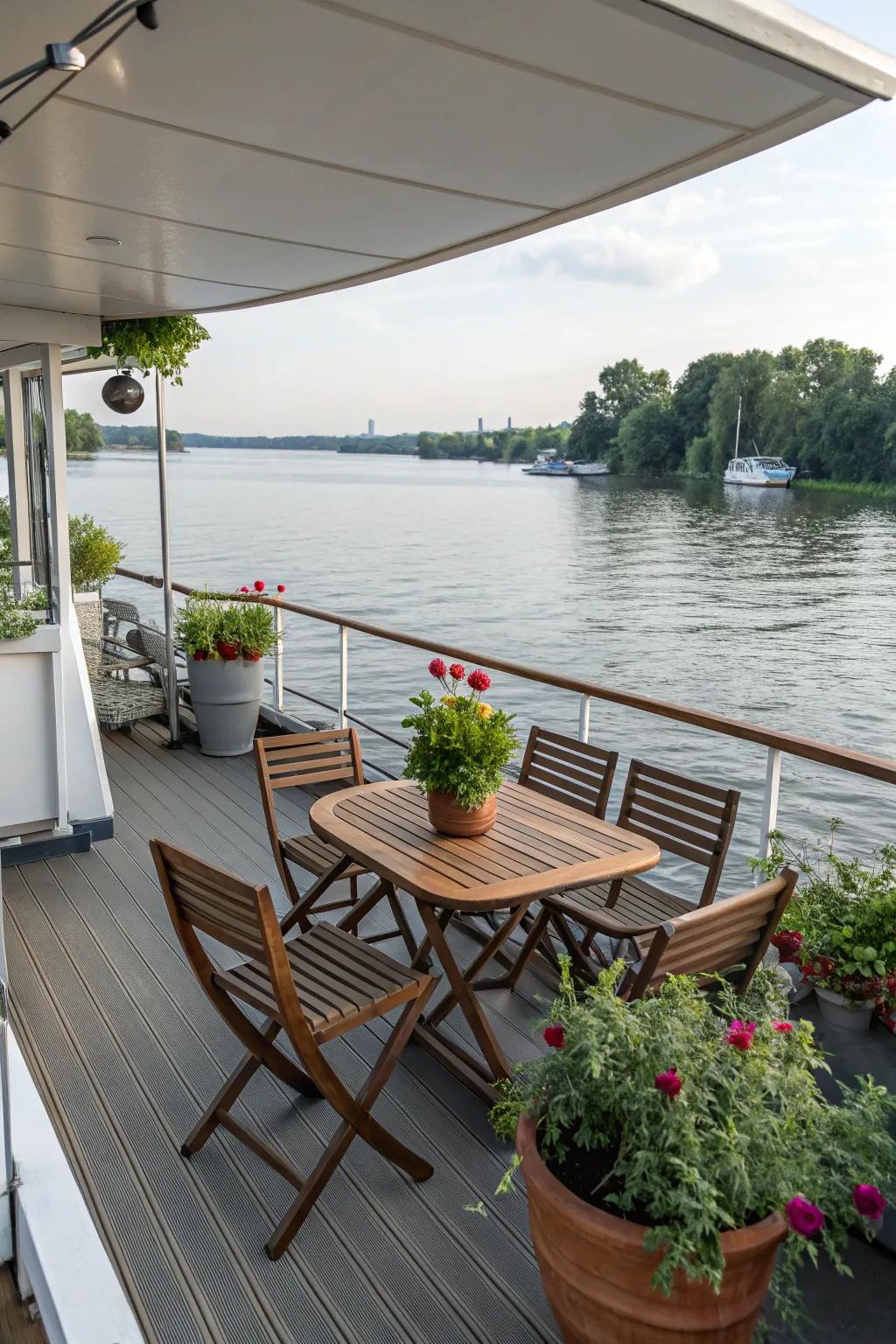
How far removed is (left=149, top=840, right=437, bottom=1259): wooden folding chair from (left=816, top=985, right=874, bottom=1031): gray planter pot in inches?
36.7

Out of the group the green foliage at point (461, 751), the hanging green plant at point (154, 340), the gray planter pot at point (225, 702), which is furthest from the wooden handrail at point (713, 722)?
the hanging green plant at point (154, 340)

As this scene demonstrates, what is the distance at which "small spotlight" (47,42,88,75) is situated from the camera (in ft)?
5.08

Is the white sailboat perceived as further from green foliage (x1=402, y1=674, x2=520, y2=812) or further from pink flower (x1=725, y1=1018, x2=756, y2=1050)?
pink flower (x1=725, y1=1018, x2=756, y2=1050)

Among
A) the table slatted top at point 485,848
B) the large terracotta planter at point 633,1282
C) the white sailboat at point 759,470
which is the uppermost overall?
the white sailboat at point 759,470

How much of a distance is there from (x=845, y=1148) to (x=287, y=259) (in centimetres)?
310

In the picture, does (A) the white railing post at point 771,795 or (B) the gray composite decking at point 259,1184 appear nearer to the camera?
(B) the gray composite decking at point 259,1184

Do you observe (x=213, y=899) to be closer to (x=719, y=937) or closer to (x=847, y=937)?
(x=719, y=937)

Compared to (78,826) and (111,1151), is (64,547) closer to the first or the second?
(78,826)

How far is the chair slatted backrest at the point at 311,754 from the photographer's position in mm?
3566

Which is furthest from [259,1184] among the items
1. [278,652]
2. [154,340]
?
[154,340]

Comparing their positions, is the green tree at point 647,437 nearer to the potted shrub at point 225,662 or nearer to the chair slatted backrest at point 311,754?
the potted shrub at point 225,662

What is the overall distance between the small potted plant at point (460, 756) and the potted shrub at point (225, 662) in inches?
123

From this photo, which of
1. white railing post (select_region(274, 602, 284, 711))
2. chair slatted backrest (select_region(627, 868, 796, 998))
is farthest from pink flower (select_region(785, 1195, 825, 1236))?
white railing post (select_region(274, 602, 284, 711))

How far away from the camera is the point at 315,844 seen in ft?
11.8
